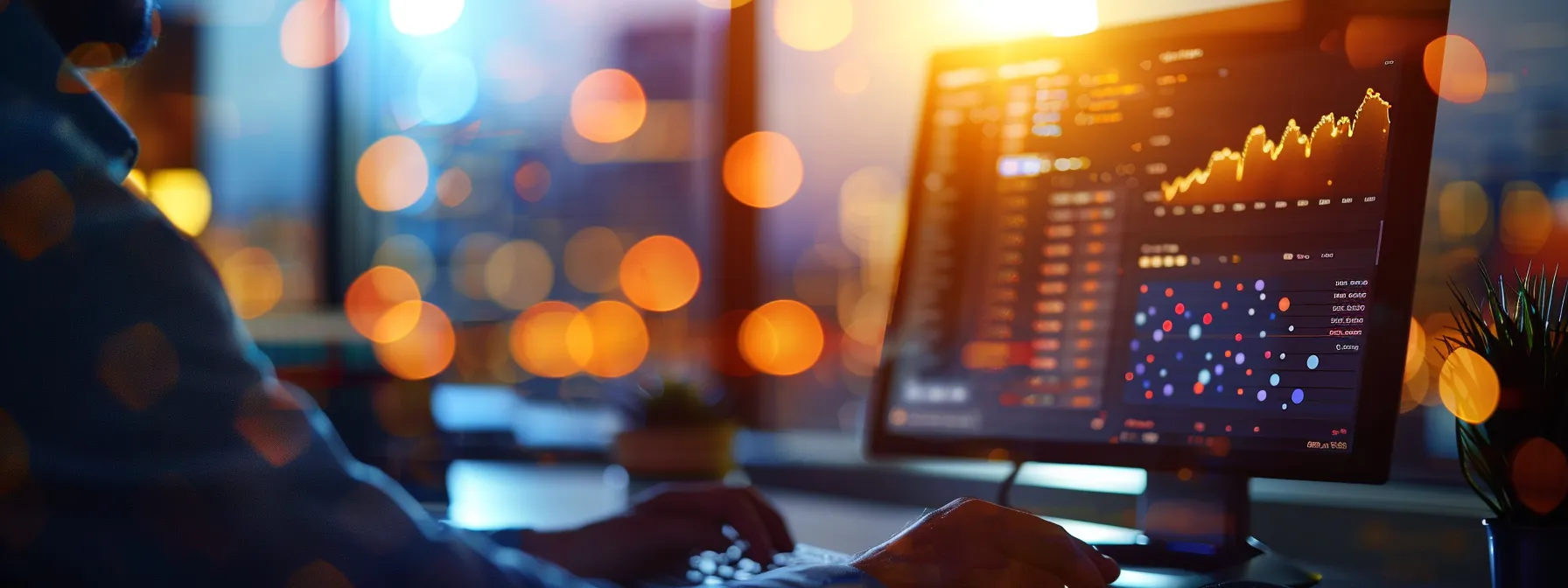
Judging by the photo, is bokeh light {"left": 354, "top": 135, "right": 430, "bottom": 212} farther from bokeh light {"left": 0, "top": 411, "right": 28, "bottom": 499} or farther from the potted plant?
bokeh light {"left": 0, "top": 411, "right": 28, "bottom": 499}

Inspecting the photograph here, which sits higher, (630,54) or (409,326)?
(630,54)

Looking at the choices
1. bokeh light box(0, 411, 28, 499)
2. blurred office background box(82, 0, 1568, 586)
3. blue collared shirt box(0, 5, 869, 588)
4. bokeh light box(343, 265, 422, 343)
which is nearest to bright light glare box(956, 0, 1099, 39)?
blurred office background box(82, 0, 1568, 586)

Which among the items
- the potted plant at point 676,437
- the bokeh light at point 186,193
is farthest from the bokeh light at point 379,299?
the potted plant at point 676,437

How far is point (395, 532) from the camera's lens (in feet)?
2.03

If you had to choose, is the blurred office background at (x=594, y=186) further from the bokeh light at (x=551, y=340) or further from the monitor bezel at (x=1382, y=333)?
the monitor bezel at (x=1382, y=333)

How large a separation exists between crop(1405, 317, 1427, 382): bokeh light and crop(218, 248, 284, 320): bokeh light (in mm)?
3495

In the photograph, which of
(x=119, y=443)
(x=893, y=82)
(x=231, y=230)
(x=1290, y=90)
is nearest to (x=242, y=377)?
(x=119, y=443)

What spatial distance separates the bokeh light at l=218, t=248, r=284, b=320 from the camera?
361 cm

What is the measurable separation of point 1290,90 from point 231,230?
3.85 meters

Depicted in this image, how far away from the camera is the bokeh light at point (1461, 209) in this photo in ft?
3.82

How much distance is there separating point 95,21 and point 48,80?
6 centimetres

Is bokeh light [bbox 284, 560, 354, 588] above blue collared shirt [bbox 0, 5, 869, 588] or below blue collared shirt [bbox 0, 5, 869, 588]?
below

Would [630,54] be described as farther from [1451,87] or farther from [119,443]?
[119,443]

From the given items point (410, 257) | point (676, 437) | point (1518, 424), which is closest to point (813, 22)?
point (676, 437)
